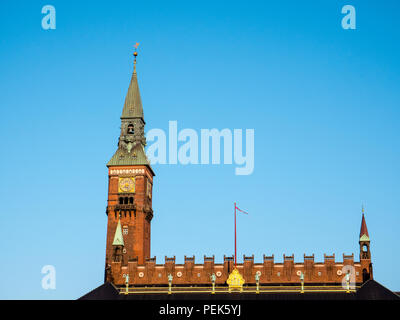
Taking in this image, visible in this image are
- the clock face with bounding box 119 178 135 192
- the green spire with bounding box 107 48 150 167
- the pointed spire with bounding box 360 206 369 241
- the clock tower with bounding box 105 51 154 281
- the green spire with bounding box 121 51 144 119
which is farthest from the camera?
the green spire with bounding box 121 51 144 119

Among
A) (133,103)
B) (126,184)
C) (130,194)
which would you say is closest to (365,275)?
(130,194)

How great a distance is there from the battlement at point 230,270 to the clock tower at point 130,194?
3.10 meters

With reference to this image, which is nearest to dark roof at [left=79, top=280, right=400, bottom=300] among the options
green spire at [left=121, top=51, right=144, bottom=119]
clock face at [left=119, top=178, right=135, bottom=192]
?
clock face at [left=119, top=178, right=135, bottom=192]

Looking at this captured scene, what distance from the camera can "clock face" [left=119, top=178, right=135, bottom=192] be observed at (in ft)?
428

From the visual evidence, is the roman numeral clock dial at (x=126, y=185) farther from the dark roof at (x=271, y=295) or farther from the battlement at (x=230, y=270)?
the dark roof at (x=271, y=295)

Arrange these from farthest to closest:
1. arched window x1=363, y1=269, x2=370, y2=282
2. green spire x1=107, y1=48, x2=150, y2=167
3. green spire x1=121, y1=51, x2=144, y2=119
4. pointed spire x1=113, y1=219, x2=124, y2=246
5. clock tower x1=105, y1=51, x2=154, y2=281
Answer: green spire x1=121, y1=51, x2=144, y2=119, green spire x1=107, y1=48, x2=150, y2=167, clock tower x1=105, y1=51, x2=154, y2=281, pointed spire x1=113, y1=219, x2=124, y2=246, arched window x1=363, y1=269, x2=370, y2=282

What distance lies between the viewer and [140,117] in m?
136

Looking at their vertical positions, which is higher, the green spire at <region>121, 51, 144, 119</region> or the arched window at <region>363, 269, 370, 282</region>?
the green spire at <region>121, 51, 144, 119</region>

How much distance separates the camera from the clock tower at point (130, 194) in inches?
4938

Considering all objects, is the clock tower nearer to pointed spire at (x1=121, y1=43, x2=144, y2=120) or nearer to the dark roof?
pointed spire at (x1=121, y1=43, x2=144, y2=120)

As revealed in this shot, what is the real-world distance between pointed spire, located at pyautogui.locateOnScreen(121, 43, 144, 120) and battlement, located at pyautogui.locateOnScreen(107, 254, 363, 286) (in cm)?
3038
